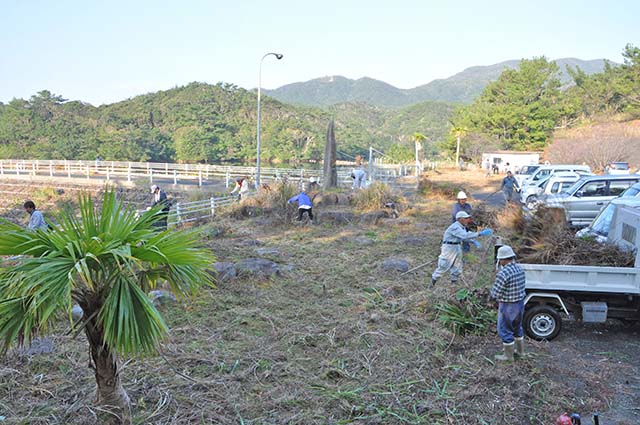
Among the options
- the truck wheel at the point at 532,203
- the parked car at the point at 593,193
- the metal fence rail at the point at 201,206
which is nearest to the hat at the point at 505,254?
the truck wheel at the point at 532,203

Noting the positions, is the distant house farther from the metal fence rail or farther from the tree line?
the metal fence rail

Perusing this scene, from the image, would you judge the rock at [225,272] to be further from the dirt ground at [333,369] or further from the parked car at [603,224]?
the parked car at [603,224]

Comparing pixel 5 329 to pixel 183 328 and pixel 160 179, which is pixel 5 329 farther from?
pixel 160 179

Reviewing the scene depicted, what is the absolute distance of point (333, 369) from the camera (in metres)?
5.03

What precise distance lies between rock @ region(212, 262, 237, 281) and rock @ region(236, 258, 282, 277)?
129 mm

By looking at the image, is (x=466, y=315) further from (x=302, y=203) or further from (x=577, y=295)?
(x=302, y=203)

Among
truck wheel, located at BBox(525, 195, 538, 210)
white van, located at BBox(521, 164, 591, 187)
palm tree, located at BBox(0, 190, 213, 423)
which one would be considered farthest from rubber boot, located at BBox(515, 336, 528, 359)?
white van, located at BBox(521, 164, 591, 187)

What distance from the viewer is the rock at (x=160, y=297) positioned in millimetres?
7027

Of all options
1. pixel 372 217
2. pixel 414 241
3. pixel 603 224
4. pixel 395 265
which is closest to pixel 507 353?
pixel 603 224

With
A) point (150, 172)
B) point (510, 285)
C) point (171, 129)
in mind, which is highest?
point (171, 129)

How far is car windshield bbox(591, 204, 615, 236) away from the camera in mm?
7676

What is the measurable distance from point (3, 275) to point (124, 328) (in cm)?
89

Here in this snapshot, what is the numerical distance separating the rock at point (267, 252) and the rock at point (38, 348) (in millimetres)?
5304

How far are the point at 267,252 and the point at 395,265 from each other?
2949mm
